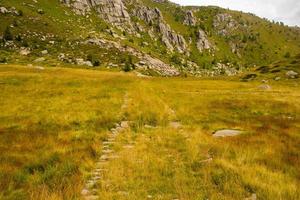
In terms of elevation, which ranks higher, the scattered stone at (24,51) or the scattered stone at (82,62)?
the scattered stone at (24,51)

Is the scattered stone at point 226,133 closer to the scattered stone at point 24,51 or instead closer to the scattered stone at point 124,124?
the scattered stone at point 124,124

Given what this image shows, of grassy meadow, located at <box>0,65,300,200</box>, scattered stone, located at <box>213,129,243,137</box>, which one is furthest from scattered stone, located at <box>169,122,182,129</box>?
scattered stone, located at <box>213,129,243,137</box>

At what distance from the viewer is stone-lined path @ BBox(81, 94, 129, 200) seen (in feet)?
35.5

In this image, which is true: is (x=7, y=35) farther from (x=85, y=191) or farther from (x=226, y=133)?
(x=85, y=191)

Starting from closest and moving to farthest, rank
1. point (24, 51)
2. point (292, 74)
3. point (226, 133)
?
point (226, 133) → point (292, 74) → point (24, 51)

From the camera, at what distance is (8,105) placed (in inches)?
1303

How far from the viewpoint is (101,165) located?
45.7 ft

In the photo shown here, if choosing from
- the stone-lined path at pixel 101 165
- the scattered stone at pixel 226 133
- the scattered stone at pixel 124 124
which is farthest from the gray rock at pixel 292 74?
the stone-lined path at pixel 101 165

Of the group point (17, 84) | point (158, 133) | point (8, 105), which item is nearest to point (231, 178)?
point (158, 133)

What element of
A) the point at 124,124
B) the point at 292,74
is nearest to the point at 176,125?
the point at 124,124

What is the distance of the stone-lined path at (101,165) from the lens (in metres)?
10.8

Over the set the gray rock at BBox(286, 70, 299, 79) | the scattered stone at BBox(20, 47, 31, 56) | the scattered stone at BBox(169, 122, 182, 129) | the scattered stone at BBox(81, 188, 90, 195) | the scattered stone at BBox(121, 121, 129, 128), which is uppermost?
the scattered stone at BBox(81, 188, 90, 195)

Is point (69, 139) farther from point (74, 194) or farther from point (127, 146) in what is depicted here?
point (74, 194)

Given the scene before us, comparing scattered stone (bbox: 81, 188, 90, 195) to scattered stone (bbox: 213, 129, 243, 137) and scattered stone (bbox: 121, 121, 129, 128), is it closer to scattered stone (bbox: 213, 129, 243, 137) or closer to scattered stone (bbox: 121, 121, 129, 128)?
scattered stone (bbox: 213, 129, 243, 137)
